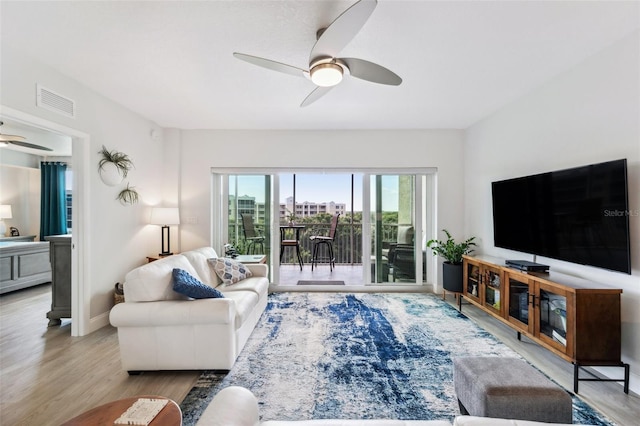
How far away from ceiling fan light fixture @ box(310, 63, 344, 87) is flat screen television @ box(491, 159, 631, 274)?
2099 mm

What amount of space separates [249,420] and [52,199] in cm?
686

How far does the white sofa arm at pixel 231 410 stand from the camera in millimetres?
906

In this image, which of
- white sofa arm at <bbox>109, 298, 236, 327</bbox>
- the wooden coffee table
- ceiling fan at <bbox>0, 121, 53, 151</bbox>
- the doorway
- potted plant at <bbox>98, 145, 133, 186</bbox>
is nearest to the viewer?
the wooden coffee table

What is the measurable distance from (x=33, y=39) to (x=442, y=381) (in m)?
4.07

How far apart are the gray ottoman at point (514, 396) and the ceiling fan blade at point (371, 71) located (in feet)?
6.40

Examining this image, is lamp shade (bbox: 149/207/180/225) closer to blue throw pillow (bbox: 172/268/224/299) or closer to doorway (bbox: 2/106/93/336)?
doorway (bbox: 2/106/93/336)

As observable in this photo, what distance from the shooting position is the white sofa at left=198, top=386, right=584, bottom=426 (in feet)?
2.85

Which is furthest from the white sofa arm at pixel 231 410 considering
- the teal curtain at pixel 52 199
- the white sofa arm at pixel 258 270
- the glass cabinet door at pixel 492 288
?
the teal curtain at pixel 52 199

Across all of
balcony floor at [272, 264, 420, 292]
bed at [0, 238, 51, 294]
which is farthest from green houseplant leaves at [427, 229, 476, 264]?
bed at [0, 238, 51, 294]

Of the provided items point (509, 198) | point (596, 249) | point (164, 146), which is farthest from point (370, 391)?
point (164, 146)

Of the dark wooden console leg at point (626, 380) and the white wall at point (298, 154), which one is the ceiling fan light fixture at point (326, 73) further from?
the dark wooden console leg at point (626, 380)

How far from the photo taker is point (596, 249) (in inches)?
82.6

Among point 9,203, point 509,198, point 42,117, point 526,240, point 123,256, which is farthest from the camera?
point 9,203

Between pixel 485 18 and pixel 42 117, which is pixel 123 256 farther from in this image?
pixel 485 18
